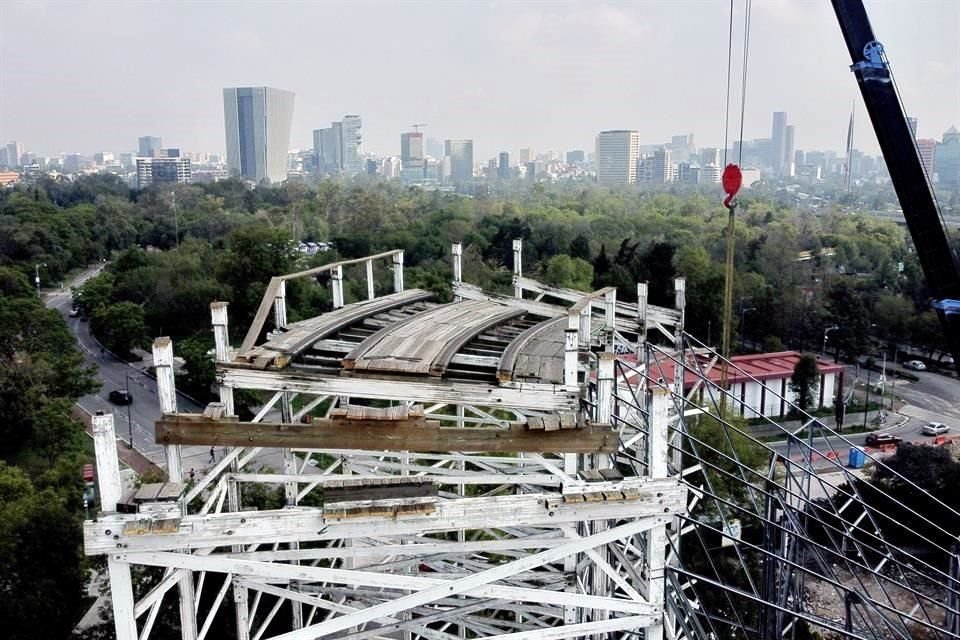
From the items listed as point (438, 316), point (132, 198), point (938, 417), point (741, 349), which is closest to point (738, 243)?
point (741, 349)

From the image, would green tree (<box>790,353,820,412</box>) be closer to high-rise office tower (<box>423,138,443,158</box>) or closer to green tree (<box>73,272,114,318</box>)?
green tree (<box>73,272,114,318</box>)

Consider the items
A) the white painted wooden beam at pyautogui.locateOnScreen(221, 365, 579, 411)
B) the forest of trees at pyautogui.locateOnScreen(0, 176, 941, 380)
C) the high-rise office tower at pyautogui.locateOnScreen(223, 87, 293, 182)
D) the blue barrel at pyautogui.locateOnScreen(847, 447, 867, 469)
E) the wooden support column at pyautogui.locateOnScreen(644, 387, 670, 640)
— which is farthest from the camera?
the high-rise office tower at pyautogui.locateOnScreen(223, 87, 293, 182)

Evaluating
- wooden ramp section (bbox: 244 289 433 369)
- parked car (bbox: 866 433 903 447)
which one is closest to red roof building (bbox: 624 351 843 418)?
parked car (bbox: 866 433 903 447)

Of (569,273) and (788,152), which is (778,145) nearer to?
(788,152)

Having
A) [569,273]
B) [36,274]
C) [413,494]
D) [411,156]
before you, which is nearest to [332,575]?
[413,494]

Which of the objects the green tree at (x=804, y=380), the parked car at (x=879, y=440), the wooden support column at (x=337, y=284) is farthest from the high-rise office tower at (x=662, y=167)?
the wooden support column at (x=337, y=284)

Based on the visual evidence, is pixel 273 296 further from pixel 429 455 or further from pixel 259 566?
pixel 259 566
